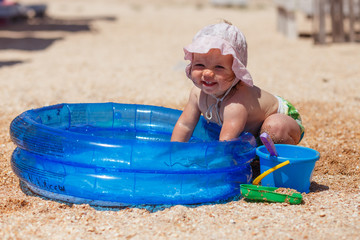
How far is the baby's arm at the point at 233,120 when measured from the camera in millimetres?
3125

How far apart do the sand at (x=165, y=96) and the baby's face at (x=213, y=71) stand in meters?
0.69

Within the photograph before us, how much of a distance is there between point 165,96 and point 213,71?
8.97 feet

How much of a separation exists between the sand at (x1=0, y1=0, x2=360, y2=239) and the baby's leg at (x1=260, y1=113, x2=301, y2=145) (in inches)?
13.8

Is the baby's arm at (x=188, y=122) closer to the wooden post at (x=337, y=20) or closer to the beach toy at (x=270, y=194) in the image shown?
the beach toy at (x=270, y=194)

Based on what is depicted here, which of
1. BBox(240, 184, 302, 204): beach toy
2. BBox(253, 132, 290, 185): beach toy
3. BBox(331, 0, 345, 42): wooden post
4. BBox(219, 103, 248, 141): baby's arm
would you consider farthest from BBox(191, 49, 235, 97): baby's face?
BBox(331, 0, 345, 42): wooden post

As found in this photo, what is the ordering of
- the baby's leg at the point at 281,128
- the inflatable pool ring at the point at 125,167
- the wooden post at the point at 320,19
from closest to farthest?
the inflatable pool ring at the point at 125,167, the baby's leg at the point at 281,128, the wooden post at the point at 320,19

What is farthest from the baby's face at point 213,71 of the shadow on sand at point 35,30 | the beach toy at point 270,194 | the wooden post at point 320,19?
the wooden post at point 320,19

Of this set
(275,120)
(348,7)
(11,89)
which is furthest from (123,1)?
(275,120)

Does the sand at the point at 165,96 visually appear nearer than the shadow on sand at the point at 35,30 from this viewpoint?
Yes

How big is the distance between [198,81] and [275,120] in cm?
57

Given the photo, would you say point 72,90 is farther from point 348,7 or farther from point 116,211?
point 348,7

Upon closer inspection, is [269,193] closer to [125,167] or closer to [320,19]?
[125,167]

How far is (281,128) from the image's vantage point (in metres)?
3.33

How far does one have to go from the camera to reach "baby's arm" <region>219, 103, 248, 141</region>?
3125 mm
